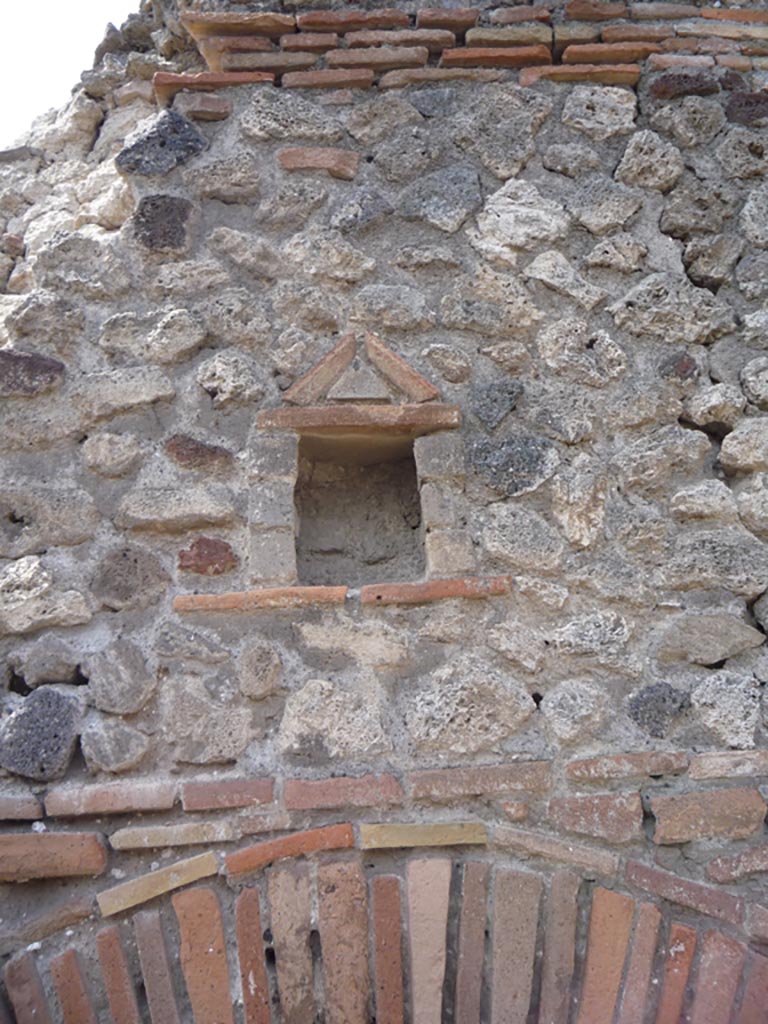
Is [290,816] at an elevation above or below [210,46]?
below

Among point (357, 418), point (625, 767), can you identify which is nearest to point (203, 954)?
point (625, 767)

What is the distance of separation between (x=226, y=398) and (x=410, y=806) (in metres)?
1.04

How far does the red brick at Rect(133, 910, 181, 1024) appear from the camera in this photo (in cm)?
175

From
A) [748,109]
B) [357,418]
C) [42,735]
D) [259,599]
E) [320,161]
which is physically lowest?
[42,735]

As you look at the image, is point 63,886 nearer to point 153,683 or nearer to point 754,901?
point 153,683

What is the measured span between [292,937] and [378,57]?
2.27 metres

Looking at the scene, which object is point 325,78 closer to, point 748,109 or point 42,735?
point 748,109

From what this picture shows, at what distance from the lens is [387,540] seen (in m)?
2.33

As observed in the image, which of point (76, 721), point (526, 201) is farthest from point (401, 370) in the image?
point (76, 721)

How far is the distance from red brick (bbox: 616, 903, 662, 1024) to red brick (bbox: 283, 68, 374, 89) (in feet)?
7.25

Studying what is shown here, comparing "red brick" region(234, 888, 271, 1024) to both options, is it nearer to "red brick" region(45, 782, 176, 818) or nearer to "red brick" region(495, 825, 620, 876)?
"red brick" region(45, 782, 176, 818)

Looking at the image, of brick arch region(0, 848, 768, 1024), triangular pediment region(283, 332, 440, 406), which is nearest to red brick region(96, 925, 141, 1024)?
brick arch region(0, 848, 768, 1024)

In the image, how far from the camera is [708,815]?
1.93m

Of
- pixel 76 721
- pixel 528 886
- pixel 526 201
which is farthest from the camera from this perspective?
pixel 526 201
